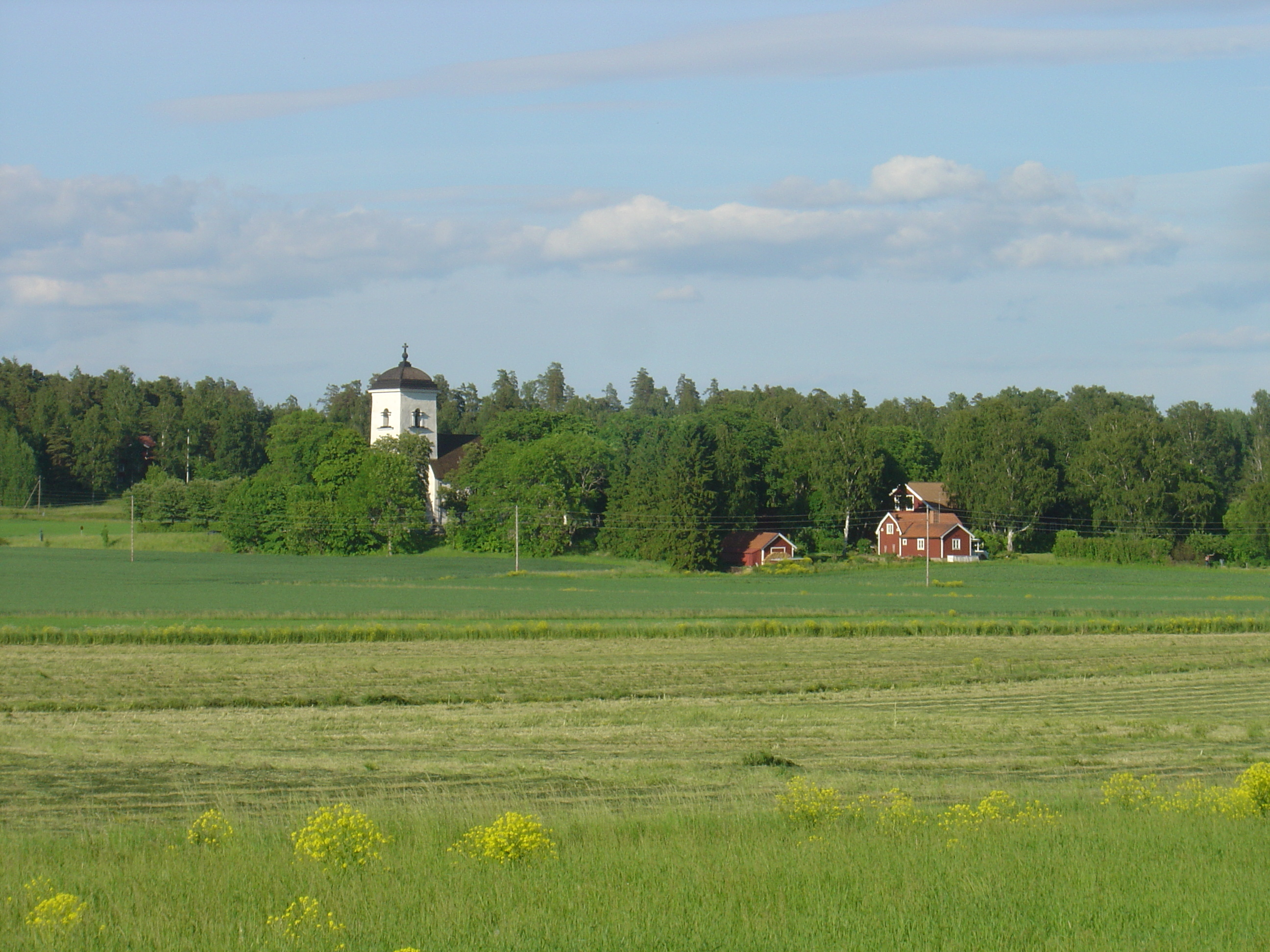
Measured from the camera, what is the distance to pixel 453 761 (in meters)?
20.4

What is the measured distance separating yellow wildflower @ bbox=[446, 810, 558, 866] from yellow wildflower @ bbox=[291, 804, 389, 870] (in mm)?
759

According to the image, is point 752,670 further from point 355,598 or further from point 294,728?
point 355,598

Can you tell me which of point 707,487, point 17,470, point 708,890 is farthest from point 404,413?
point 708,890

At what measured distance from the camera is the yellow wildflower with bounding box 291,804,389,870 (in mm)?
10539

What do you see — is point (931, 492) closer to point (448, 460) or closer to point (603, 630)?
point (448, 460)

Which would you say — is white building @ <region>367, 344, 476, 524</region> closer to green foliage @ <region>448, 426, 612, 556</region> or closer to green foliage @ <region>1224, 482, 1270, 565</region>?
green foliage @ <region>448, 426, 612, 556</region>

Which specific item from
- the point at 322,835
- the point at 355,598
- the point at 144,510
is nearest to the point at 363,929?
the point at 322,835

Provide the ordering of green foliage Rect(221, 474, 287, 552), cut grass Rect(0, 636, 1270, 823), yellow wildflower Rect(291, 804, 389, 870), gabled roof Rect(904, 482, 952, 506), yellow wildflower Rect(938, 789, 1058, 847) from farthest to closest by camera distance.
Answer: gabled roof Rect(904, 482, 952, 506) → green foliage Rect(221, 474, 287, 552) → cut grass Rect(0, 636, 1270, 823) → yellow wildflower Rect(938, 789, 1058, 847) → yellow wildflower Rect(291, 804, 389, 870)

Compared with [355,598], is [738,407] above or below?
above

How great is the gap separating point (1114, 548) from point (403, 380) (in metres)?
65.7

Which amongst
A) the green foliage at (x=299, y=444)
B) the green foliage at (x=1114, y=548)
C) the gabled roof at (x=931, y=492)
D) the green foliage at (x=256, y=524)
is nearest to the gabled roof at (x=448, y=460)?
the green foliage at (x=299, y=444)

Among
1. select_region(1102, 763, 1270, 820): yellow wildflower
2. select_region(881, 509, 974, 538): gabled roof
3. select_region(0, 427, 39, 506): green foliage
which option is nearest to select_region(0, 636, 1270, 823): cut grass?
select_region(1102, 763, 1270, 820): yellow wildflower

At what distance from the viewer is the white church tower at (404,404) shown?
113000 mm

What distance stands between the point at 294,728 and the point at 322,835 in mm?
14609
